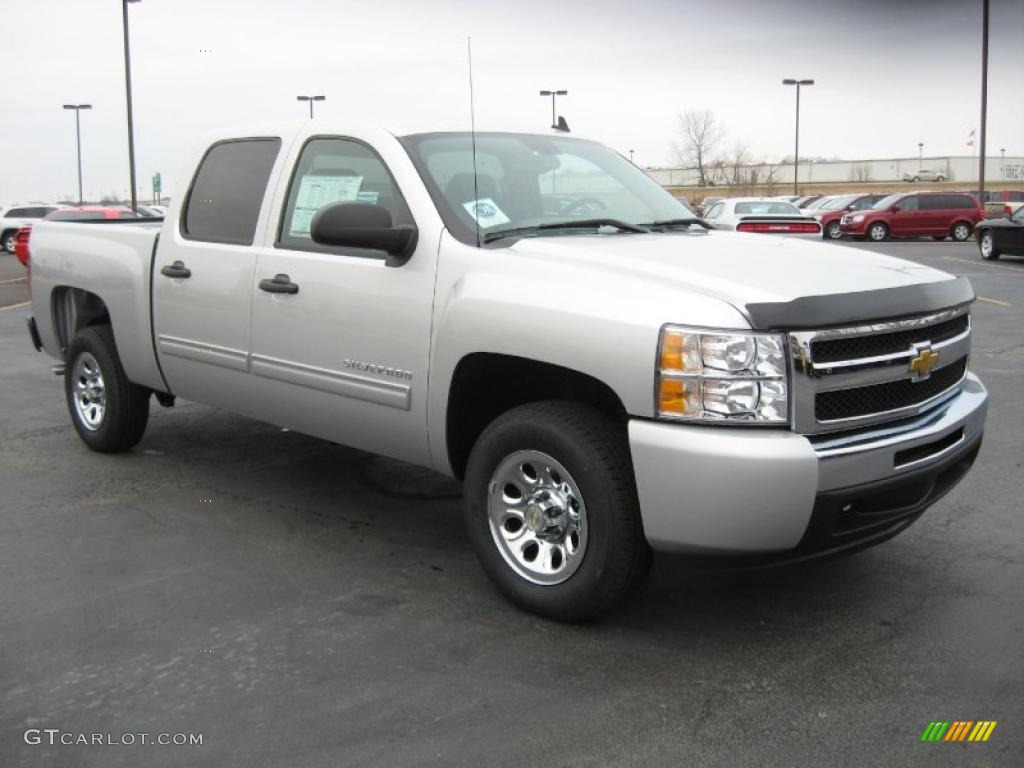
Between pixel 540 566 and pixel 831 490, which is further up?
pixel 831 490

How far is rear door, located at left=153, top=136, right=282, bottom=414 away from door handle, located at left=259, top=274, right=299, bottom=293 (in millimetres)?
180

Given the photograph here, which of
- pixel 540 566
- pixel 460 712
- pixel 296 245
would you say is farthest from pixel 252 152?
pixel 460 712

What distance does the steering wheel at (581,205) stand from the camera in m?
4.67

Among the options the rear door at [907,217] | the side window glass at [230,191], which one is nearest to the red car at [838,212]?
the rear door at [907,217]

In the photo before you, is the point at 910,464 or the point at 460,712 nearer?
the point at 460,712

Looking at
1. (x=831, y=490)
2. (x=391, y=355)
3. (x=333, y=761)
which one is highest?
(x=391, y=355)

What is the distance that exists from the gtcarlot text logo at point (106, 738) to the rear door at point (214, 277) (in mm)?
2270

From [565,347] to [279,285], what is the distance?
173 cm

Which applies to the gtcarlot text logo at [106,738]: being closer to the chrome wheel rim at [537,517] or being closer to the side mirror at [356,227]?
the chrome wheel rim at [537,517]

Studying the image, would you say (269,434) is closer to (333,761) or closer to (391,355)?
(391,355)

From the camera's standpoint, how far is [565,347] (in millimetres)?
3645

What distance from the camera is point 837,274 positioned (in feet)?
12.6

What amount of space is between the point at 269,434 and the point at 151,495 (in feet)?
4.79

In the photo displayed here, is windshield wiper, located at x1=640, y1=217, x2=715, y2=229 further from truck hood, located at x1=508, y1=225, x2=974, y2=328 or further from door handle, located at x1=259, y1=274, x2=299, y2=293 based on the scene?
door handle, located at x1=259, y1=274, x2=299, y2=293
